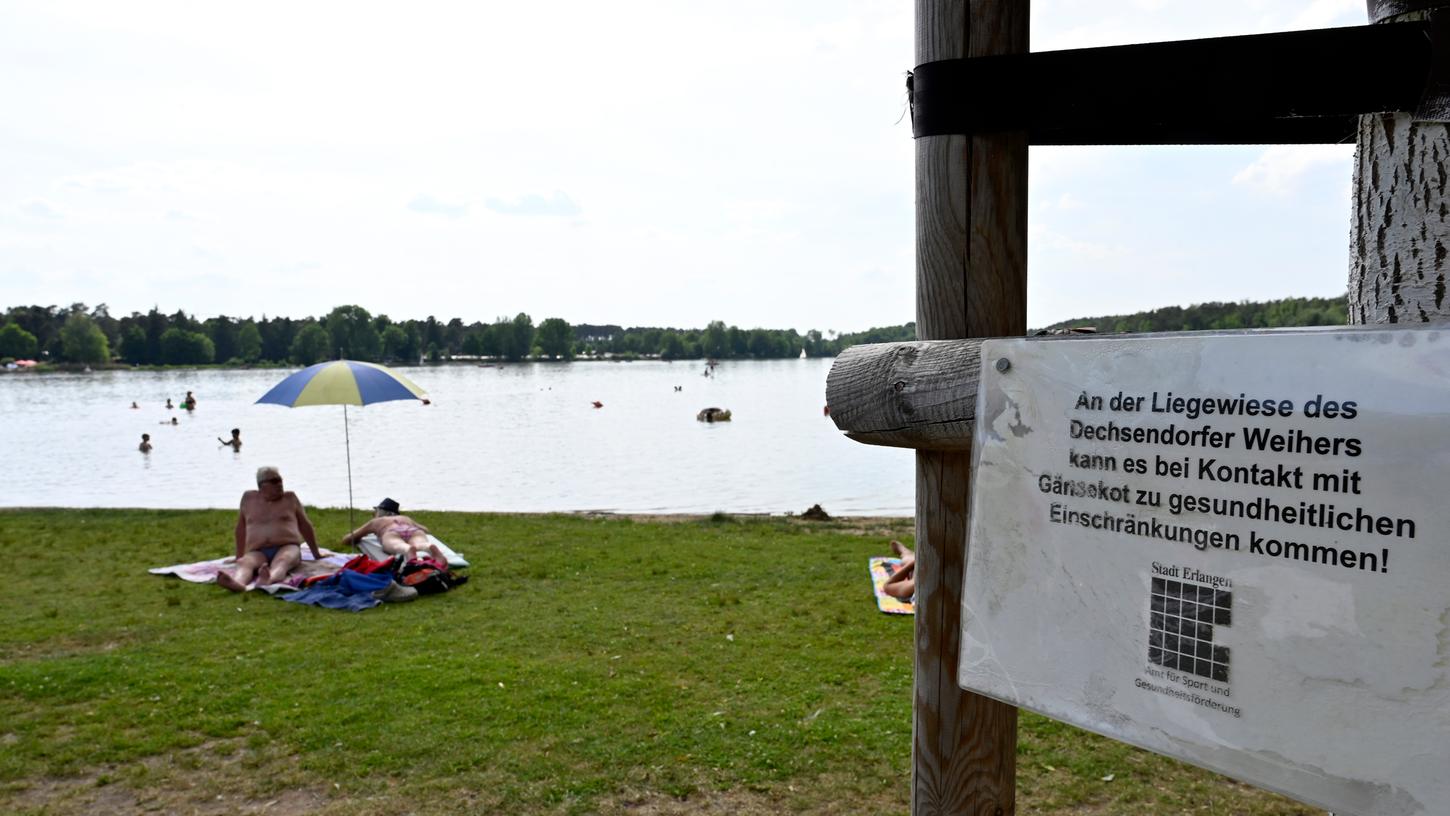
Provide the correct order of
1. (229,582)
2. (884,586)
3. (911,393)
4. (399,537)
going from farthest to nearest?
(399,537) < (229,582) < (884,586) < (911,393)

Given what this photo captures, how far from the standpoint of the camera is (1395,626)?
142 centimetres

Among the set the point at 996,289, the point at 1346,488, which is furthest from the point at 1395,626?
the point at 996,289

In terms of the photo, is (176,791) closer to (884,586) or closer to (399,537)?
(884,586)

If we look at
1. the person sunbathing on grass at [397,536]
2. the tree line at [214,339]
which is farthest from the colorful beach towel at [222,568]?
the tree line at [214,339]

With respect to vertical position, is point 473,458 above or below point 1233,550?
below

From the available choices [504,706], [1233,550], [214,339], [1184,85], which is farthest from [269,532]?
[214,339]

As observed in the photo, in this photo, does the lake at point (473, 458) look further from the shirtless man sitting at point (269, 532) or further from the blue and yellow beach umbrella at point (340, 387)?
the blue and yellow beach umbrella at point (340, 387)

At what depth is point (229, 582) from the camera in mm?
10281

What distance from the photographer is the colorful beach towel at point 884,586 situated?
8.68 m

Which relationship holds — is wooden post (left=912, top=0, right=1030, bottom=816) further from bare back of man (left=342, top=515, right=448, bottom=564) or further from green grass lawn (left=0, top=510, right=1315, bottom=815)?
bare back of man (left=342, top=515, right=448, bottom=564)

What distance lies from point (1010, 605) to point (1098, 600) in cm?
20

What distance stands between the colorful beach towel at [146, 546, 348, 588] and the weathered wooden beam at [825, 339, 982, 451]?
9.73m

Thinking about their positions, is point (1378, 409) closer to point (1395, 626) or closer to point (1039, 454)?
point (1395, 626)

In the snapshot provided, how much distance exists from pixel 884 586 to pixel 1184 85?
7725mm
